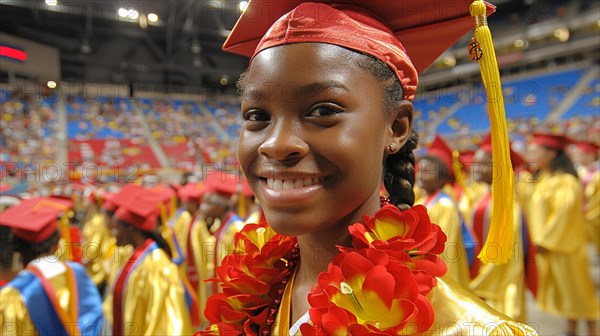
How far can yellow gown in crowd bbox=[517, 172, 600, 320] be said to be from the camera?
15.5ft

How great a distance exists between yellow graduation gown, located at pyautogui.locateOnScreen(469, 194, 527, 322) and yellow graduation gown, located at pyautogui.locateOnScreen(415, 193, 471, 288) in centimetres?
13

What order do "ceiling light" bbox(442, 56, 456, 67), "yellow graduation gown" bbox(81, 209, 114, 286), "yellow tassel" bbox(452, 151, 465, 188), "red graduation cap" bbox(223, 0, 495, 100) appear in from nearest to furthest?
"red graduation cap" bbox(223, 0, 495, 100), "yellow graduation gown" bbox(81, 209, 114, 286), "yellow tassel" bbox(452, 151, 465, 188), "ceiling light" bbox(442, 56, 456, 67)

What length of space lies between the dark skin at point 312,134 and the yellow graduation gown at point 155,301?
1.74 meters

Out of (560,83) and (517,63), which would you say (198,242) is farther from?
(560,83)

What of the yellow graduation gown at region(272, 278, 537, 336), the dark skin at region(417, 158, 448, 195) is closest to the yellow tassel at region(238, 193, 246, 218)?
the dark skin at region(417, 158, 448, 195)

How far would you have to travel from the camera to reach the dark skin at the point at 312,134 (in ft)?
3.15

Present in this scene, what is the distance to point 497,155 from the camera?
1.14m

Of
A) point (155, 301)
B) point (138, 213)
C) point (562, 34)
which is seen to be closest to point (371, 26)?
point (155, 301)

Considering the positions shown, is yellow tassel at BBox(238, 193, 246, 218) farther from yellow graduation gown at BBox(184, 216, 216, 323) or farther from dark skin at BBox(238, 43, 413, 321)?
dark skin at BBox(238, 43, 413, 321)

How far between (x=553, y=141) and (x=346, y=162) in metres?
4.75

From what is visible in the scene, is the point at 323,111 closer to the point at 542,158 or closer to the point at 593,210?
the point at 542,158

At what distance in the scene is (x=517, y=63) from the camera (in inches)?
741

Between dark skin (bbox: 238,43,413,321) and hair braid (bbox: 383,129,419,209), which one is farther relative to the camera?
hair braid (bbox: 383,129,419,209)

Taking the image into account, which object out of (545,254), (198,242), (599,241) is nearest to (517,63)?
(599,241)
